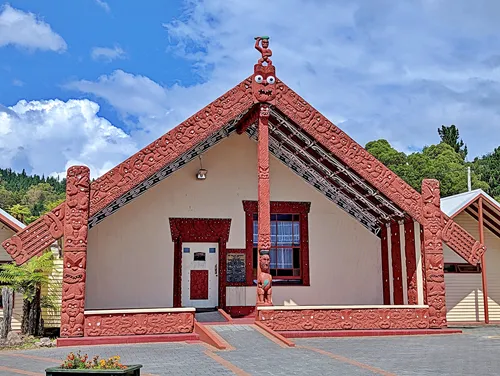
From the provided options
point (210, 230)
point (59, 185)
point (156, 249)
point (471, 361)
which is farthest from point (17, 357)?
point (59, 185)

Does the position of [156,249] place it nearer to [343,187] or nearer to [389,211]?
[343,187]

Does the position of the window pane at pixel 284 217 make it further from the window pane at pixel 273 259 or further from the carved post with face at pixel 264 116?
the carved post with face at pixel 264 116

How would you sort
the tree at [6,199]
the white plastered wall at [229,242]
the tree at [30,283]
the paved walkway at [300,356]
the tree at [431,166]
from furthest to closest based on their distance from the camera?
the tree at [6,199]
the tree at [431,166]
the white plastered wall at [229,242]
the tree at [30,283]
the paved walkway at [300,356]

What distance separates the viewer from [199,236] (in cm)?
1438

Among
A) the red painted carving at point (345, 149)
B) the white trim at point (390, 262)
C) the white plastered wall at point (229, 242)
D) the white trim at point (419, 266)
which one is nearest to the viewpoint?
the red painted carving at point (345, 149)

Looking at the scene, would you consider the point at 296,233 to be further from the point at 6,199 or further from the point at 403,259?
the point at 6,199

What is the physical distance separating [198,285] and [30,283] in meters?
4.23

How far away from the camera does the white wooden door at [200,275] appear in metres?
14.3

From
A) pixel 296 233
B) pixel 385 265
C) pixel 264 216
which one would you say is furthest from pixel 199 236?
pixel 385 265

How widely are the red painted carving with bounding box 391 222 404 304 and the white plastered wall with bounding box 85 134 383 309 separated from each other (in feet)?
2.51

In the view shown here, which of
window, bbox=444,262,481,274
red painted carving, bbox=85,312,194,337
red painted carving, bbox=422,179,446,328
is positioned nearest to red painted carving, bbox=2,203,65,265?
red painted carving, bbox=85,312,194,337

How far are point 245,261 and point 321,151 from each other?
145 inches

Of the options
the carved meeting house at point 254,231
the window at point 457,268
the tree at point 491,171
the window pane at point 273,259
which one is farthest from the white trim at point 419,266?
the tree at point 491,171

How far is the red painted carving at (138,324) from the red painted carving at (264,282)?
1566mm
